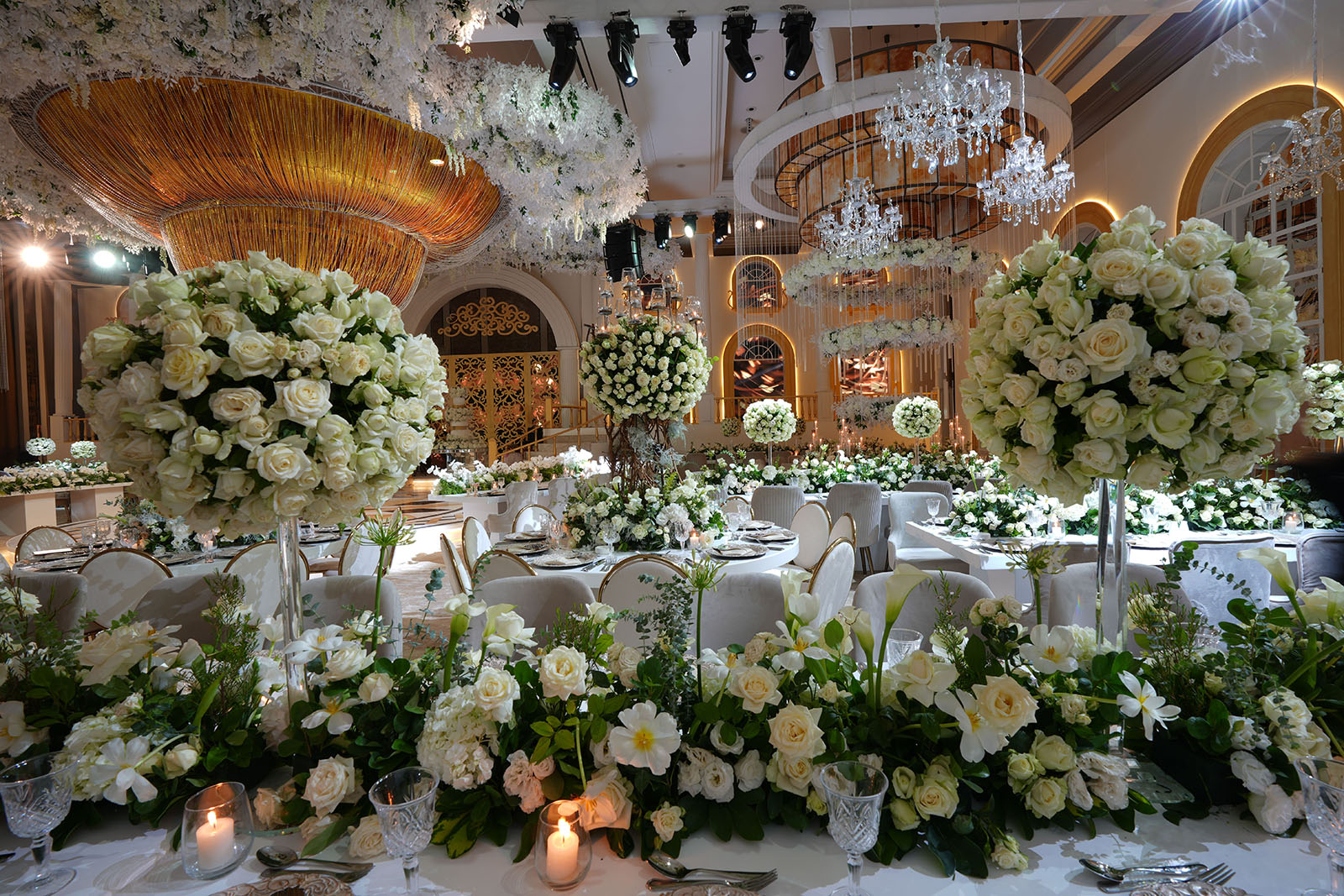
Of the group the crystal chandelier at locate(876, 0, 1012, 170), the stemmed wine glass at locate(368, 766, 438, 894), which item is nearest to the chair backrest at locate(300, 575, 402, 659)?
the stemmed wine glass at locate(368, 766, 438, 894)

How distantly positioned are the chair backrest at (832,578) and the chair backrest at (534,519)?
154cm

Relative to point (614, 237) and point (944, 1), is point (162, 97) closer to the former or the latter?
point (944, 1)

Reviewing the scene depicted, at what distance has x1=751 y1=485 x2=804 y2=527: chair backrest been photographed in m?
5.45

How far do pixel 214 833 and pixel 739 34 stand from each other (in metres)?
5.13

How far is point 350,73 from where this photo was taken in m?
1.66

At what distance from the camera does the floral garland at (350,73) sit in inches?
57.4

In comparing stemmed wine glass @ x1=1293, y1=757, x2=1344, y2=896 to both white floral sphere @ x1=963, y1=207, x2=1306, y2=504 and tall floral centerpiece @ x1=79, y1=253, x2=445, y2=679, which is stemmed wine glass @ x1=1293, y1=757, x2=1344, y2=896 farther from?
tall floral centerpiece @ x1=79, y1=253, x2=445, y2=679

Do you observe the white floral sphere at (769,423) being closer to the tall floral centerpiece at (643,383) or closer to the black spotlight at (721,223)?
the black spotlight at (721,223)

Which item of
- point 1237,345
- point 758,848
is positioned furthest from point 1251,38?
point 758,848

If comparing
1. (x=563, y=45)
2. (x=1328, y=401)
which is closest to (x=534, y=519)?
(x=563, y=45)

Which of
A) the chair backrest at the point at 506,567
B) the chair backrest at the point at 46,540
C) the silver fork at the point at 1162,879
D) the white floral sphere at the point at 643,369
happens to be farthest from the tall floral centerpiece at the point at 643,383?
the chair backrest at the point at 46,540

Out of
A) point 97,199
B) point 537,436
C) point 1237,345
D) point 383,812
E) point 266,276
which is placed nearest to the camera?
point 383,812

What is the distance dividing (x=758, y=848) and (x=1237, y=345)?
1094mm

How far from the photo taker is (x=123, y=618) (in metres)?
1.23
